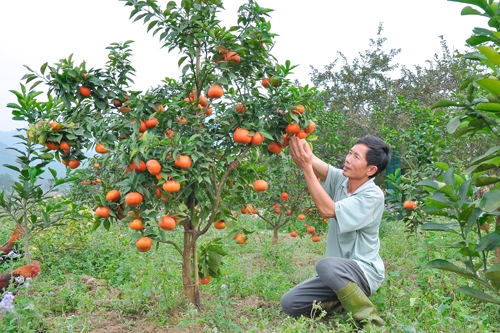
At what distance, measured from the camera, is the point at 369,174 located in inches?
108

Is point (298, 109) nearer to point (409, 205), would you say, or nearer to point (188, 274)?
point (188, 274)

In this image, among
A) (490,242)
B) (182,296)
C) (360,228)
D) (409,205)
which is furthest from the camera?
(409,205)

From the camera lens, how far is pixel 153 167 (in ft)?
6.91

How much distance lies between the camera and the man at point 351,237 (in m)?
2.50

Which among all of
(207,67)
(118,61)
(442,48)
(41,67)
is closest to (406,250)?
(207,67)

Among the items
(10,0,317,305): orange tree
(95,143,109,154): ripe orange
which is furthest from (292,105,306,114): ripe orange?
(95,143,109,154): ripe orange

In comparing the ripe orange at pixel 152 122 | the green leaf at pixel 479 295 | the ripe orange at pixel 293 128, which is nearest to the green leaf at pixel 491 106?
the green leaf at pixel 479 295

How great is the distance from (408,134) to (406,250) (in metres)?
1.22

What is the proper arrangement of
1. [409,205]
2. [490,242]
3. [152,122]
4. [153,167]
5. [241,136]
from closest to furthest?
[490,242], [153,167], [241,136], [152,122], [409,205]

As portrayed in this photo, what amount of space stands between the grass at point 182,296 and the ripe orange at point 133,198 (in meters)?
0.65

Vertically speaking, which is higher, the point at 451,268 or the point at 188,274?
the point at 451,268

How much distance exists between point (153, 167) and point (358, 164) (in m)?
1.29

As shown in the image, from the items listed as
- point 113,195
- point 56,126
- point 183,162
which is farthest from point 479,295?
point 56,126

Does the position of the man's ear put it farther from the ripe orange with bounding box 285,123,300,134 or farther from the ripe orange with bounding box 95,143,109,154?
the ripe orange with bounding box 95,143,109,154
